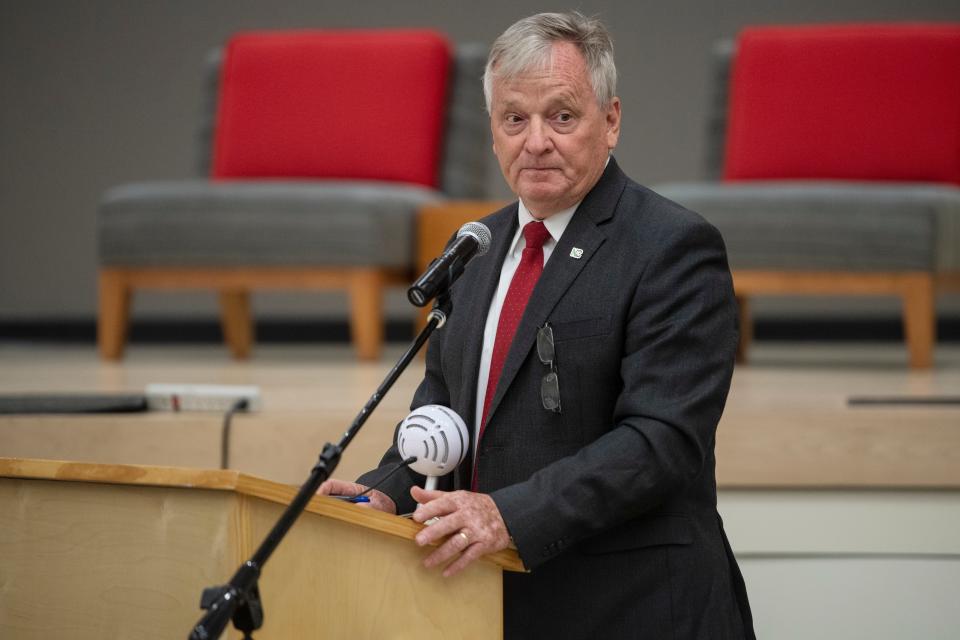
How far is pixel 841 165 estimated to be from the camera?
3.46m

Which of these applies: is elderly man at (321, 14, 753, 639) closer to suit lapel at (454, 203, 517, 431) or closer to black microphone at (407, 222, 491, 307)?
suit lapel at (454, 203, 517, 431)

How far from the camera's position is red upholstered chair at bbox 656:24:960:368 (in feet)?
10.2

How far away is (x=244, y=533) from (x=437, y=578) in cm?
21

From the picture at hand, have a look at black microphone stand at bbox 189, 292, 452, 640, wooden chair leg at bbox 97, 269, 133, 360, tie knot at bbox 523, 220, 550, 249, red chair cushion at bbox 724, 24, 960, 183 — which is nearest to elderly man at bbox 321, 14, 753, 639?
tie knot at bbox 523, 220, 550, 249

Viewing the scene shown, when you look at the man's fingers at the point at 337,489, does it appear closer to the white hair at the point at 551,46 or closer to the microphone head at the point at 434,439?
the microphone head at the point at 434,439

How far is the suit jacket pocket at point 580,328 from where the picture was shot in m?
1.36

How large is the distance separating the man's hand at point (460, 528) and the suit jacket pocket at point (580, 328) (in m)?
0.21

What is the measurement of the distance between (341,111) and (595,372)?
8.71 ft

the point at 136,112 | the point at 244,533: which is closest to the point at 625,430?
the point at 244,533

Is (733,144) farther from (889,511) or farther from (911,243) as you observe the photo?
(889,511)

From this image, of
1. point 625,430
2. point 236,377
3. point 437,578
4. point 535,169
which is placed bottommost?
point 236,377

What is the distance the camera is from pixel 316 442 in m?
2.35

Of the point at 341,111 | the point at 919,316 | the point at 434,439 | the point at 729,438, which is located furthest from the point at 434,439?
the point at 341,111

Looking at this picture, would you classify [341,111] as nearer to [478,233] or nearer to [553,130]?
[553,130]
